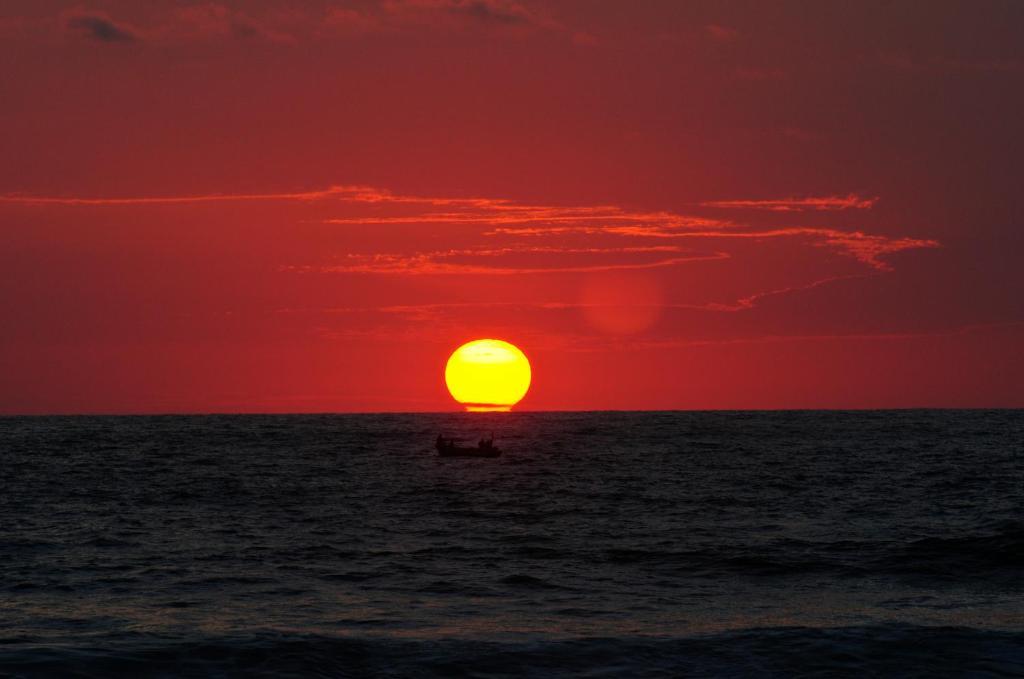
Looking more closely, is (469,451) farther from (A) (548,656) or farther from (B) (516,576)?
(A) (548,656)

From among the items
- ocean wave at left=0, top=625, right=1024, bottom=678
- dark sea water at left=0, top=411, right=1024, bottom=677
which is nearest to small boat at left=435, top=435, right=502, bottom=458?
dark sea water at left=0, top=411, right=1024, bottom=677

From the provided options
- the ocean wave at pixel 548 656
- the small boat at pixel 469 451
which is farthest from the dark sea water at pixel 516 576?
the small boat at pixel 469 451

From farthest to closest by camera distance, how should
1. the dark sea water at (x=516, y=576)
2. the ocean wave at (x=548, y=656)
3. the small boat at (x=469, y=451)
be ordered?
1. the small boat at (x=469, y=451)
2. the dark sea water at (x=516, y=576)
3. the ocean wave at (x=548, y=656)

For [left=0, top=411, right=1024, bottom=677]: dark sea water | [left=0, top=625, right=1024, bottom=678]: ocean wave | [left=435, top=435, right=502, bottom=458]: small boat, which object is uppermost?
[left=435, top=435, right=502, bottom=458]: small boat

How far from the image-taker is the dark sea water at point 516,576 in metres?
20.6

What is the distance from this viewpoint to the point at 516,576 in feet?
102

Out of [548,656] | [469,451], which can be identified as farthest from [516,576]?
[469,451]

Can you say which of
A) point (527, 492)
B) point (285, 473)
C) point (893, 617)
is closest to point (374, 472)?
point (285, 473)

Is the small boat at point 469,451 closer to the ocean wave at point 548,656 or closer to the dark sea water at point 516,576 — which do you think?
the dark sea water at point 516,576

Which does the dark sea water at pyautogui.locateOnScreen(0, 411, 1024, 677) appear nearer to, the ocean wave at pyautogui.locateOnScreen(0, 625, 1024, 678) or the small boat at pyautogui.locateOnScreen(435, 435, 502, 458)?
the ocean wave at pyautogui.locateOnScreen(0, 625, 1024, 678)

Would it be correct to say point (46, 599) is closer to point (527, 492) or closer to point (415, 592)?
point (415, 592)

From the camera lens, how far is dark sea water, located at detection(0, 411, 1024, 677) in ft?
67.6

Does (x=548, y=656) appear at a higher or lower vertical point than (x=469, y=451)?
lower

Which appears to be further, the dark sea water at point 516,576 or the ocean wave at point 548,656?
the dark sea water at point 516,576
